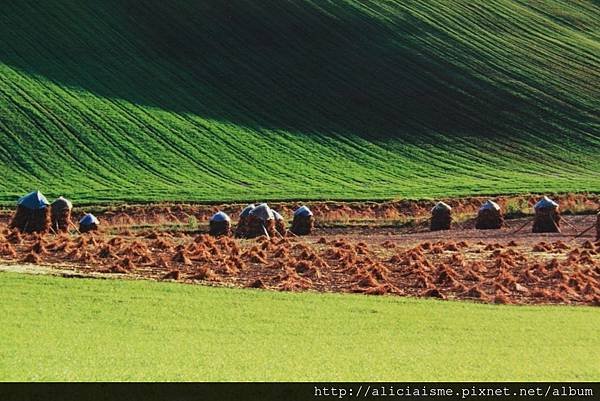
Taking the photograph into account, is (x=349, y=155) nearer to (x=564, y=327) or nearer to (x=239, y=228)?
(x=239, y=228)

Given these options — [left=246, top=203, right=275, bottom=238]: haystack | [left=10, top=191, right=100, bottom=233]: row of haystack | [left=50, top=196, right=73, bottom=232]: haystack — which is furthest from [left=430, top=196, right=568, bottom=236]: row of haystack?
[left=10, top=191, right=100, bottom=233]: row of haystack

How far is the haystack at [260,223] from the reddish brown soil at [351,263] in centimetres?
236

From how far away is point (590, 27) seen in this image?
105 m

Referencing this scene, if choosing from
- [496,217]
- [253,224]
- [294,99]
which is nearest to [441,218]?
[496,217]

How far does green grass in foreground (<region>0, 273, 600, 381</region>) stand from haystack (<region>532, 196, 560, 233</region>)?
68.1ft

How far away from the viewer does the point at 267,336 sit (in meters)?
20.5

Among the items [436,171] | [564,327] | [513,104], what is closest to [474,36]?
[513,104]

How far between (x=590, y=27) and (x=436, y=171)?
4353 centimetres

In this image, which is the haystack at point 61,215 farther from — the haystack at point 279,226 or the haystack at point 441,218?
the haystack at point 441,218

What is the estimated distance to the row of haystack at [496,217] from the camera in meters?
46.1

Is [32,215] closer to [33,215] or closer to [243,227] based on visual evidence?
[33,215]

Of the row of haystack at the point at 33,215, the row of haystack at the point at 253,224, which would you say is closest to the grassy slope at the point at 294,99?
the row of haystack at the point at 253,224

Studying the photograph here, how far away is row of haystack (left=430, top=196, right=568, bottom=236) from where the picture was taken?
1813 inches

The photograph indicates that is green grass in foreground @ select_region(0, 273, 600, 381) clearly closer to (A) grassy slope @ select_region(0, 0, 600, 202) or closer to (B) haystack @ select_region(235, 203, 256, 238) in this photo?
(B) haystack @ select_region(235, 203, 256, 238)
